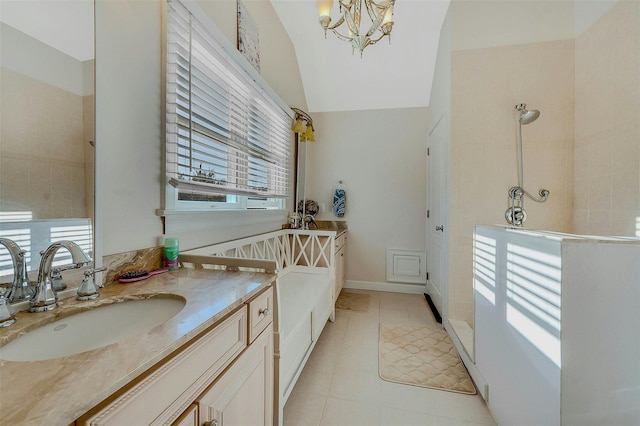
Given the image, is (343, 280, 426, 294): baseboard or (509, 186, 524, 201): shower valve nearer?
(509, 186, 524, 201): shower valve

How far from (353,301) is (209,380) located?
8.45 feet

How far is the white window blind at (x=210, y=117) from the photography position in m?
1.28

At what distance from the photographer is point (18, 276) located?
0.74 m

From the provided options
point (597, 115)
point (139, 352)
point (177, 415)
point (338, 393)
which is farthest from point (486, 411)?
point (597, 115)

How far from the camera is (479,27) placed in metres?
2.29

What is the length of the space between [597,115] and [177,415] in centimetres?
307

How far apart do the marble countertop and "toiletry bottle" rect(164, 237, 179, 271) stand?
10.6 inches

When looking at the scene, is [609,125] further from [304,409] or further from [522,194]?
[304,409]

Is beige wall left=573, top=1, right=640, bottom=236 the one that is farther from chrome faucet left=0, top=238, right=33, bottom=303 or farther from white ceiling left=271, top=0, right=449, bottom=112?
chrome faucet left=0, top=238, right=33, bottom=303

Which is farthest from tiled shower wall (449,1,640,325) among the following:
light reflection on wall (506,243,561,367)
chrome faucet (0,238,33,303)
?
chrome faucet (0,238,33,303)

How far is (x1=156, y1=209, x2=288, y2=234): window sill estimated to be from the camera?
1.30 metres

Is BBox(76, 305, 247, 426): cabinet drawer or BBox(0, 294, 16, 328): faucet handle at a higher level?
BBox(0, 294, 16, 328): faucet handle

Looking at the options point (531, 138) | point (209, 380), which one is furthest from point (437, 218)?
point (209, 380)

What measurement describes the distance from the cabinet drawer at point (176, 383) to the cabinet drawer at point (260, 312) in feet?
0.20
